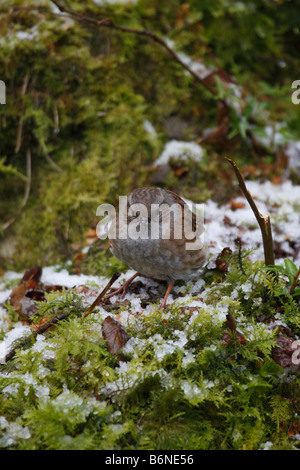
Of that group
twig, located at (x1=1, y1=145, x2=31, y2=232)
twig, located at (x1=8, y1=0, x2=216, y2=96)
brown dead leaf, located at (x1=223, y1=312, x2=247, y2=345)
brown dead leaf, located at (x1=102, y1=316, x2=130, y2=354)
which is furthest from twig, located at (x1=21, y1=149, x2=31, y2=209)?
brown dead leaf, located at (x1=223, y1=312, x2=247, y2=345)

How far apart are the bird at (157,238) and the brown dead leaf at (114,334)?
526 mm

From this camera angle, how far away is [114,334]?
2498 millimetres

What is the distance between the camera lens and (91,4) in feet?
16.1

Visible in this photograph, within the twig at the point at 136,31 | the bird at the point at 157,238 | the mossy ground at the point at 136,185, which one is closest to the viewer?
the mossy ground at the point at 136,185

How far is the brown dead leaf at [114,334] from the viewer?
2451mm

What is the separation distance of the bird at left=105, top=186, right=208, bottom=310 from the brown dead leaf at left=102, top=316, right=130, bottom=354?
1.73 ft

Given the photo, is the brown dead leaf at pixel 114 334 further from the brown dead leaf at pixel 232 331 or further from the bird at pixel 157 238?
the brown dead leaf at pixel 232 331

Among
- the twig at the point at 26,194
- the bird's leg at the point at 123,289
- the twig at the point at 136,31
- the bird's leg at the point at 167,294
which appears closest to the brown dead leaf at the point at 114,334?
the bird's leg at the point at 167,294

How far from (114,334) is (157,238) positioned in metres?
0.81

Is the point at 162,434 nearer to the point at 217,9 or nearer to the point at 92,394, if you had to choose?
the point at 92,394

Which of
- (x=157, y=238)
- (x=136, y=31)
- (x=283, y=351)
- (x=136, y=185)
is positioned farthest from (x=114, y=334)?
(x=136, y=31)

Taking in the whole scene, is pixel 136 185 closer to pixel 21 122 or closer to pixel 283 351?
pixel 21 122

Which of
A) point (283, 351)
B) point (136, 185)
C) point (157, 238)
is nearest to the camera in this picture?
point (283, 351)
